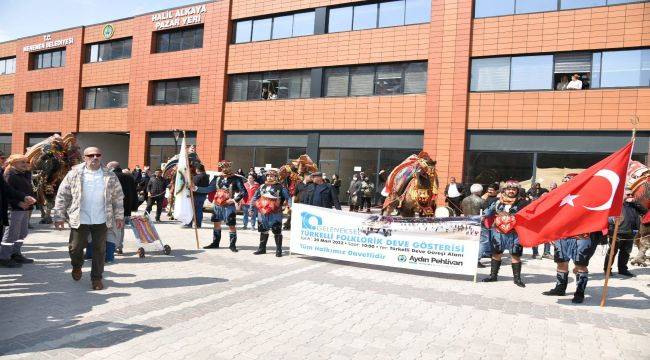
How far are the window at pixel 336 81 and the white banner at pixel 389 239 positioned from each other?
1472 cm

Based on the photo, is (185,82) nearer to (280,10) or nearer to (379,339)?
(280,10)

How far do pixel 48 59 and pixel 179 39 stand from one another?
50.0 ft

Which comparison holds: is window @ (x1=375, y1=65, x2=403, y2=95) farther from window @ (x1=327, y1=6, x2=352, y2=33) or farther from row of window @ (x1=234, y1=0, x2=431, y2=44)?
window @ (x1=327, y1=6, x2=352, y2=33)

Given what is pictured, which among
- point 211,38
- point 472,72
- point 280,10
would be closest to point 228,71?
point 211,38

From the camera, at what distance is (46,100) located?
37.3 m

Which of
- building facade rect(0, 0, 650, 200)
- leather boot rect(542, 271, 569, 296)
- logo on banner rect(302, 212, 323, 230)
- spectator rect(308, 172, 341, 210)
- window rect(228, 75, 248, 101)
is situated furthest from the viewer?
window rect(228, 75, 248, 101)

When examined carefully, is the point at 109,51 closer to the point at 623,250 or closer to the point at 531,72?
the point at 531,72

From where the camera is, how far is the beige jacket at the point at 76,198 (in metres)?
6.63

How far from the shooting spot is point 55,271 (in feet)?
25.4

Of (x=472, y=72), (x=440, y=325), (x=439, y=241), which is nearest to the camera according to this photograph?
(x=440, y=325)

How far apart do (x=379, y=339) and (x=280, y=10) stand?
23757 mm

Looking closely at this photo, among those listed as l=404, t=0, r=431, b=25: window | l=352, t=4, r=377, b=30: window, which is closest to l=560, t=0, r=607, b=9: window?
l=404, t=0, r=431, b=25: window

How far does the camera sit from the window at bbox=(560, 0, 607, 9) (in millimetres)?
18809

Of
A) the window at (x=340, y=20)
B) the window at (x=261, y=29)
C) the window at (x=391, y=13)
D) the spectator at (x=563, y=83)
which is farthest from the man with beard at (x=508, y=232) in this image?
the window at (x=261, y=29)
